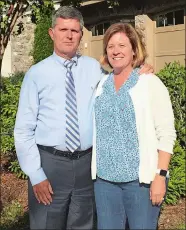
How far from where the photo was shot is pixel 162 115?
9.84ft

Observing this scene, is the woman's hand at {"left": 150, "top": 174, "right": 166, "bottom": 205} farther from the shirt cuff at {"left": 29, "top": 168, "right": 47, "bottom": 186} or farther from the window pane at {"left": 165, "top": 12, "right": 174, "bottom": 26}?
the window pane at {"left": 165, "top": 12, "right": 174, "bottom": 26}

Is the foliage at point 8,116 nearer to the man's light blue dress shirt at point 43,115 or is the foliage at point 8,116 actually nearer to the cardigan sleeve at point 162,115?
the man's light blue dress shirt at point 43,115

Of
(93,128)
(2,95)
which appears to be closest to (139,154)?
(93,128)

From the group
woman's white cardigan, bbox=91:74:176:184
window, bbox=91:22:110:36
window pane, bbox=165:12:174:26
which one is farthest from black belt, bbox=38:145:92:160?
window, bbox=91:22:110:36

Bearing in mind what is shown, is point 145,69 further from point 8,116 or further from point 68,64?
point 8,116

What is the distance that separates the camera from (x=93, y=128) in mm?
3254

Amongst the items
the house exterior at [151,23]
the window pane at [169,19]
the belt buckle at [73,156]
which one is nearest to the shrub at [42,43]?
the house exterior at [151,23]

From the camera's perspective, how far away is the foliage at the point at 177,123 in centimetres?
557

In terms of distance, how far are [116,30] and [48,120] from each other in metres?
0.73

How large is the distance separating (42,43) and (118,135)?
14.8 meters

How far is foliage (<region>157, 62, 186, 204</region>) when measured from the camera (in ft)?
18.3

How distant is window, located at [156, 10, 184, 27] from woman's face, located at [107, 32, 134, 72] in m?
9.43

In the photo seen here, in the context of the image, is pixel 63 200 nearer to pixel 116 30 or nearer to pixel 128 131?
pixel 128 131

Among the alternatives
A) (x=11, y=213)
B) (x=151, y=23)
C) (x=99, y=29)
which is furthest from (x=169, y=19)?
(x=11, y=213)
